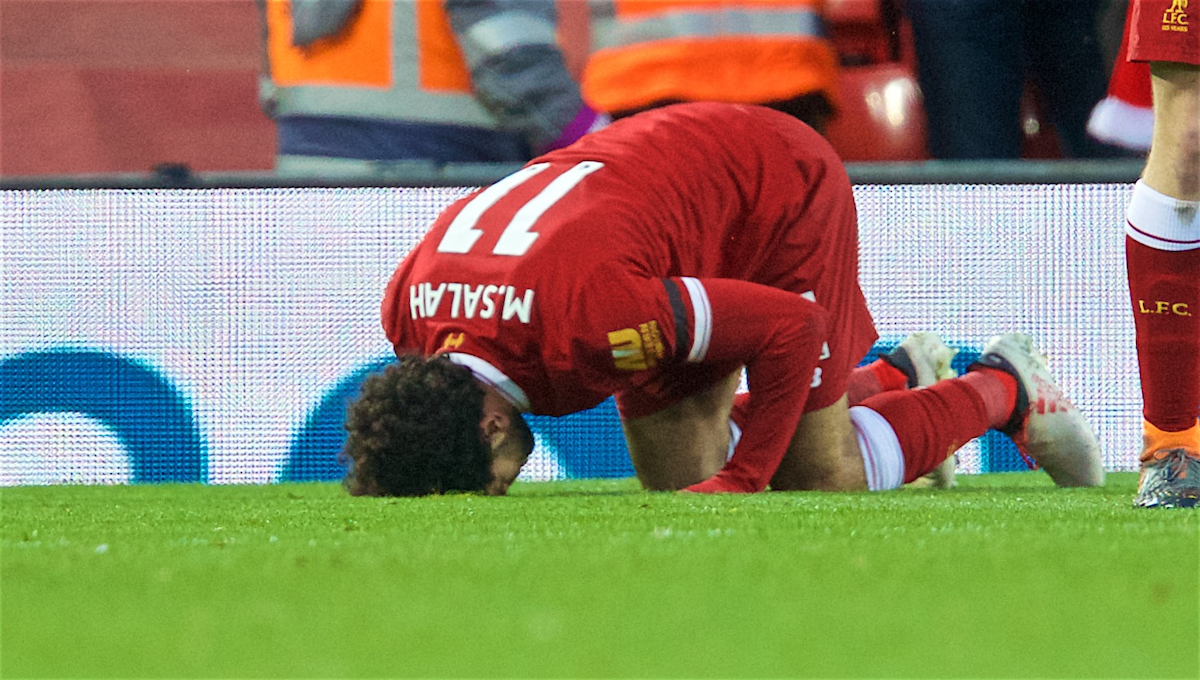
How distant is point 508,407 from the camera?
272 centimetres

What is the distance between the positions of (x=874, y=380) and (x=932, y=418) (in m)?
0.38

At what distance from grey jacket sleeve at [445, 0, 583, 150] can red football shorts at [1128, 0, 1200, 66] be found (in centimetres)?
227

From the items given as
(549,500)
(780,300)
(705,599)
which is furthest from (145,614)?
(780,300)

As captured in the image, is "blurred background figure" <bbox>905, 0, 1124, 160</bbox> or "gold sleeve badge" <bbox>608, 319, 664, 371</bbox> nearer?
"gold sleeve badge" <bbox>608, 319, 664, 371</bbox>

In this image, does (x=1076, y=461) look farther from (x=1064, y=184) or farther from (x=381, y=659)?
(x=381, y=659)

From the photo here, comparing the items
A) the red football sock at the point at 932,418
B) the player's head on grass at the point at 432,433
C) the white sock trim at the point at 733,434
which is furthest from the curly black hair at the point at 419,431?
the red football sock at the point at 932,418

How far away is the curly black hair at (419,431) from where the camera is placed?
2.66 meters

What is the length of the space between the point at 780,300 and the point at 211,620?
1679 millimetres

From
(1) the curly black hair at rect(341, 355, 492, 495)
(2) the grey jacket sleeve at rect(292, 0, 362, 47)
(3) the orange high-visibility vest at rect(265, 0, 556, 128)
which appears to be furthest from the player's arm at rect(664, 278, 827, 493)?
(2) the grey jacket sleeve at rect(292, 0, 362, 47)

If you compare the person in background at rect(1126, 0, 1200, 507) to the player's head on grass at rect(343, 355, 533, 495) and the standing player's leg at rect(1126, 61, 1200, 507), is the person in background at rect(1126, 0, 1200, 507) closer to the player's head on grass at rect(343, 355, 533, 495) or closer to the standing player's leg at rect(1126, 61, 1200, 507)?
the standing player's leg at rect(1126, 61, 1200, 507)

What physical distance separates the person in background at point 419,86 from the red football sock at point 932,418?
1365mm

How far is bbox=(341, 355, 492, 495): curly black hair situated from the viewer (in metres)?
2.66

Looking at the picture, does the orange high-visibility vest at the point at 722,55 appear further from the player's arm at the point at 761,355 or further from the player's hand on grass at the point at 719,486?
the player's hand on grass at the point at 719,486

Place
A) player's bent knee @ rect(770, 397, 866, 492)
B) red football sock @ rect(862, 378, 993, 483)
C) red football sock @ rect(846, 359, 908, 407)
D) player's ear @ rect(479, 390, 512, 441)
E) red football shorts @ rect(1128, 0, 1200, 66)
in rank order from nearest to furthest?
red football shorts @ rect(1128, 0, 1200, 66) → player's ear @ rect(479, 390, 512, 441) → player's bent knee @ rect(770, 397, 866, 492) → red football sock @ rect(862, 378, 993, 483) → red football sock @ rect(846, 359, 908, 407)
